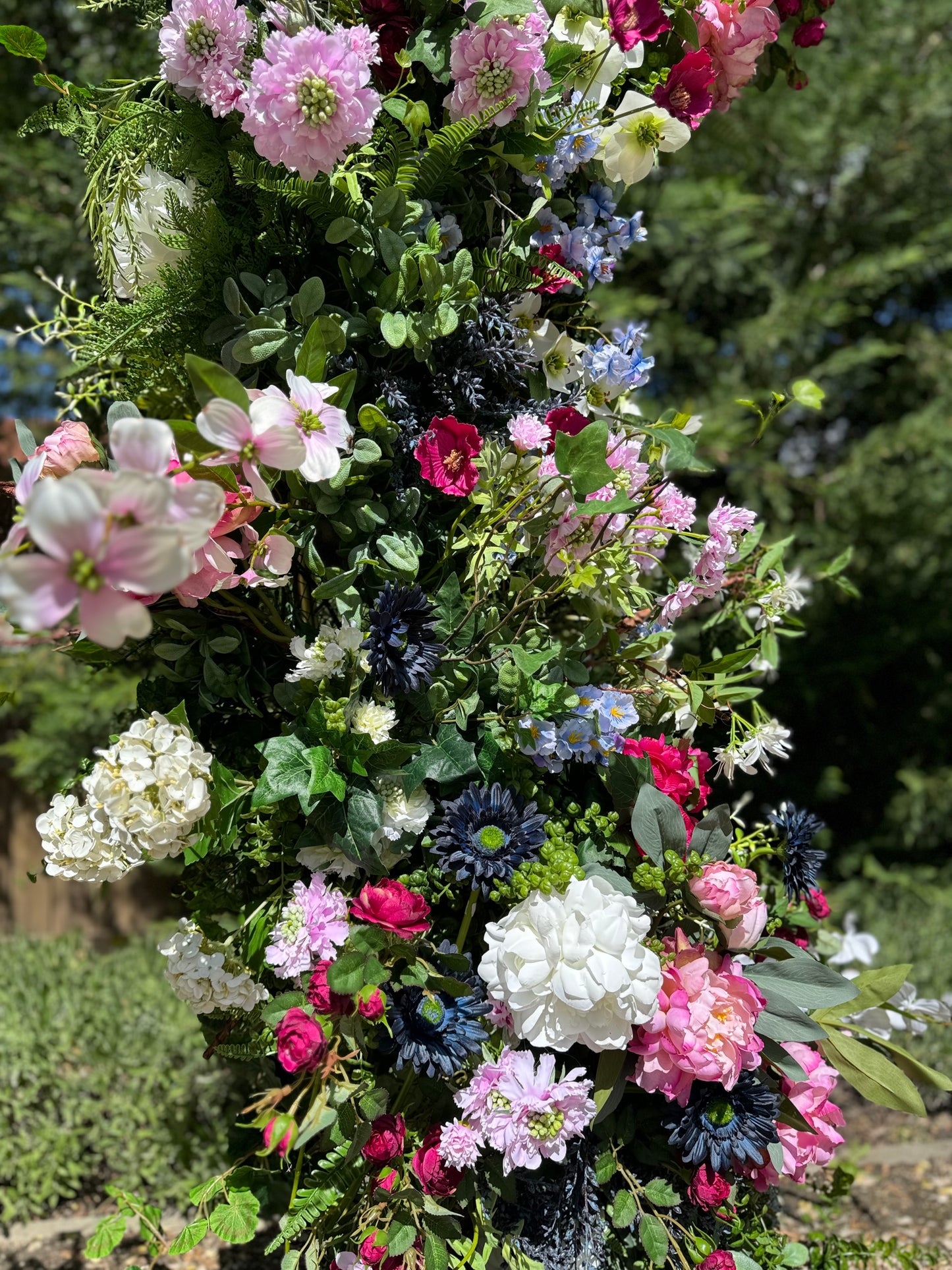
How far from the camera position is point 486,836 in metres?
0.99

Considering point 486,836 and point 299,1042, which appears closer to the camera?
point 299,1042

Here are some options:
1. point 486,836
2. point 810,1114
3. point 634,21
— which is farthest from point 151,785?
point 634,21

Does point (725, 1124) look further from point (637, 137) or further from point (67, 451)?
point (637, 137)

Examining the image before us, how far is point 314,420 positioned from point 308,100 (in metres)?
0.33

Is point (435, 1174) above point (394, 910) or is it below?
below

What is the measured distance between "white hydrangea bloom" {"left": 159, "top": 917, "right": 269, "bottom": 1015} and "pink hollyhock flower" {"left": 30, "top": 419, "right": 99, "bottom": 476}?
1.88 ft

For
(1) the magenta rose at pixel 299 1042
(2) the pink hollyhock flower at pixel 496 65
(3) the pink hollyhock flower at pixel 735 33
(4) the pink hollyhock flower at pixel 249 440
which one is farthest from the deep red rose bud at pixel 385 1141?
(3) the pink hollyhock flower at pixel 735 33

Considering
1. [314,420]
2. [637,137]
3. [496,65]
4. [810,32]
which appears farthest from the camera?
[810,32]

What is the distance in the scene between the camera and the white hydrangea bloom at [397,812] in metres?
1.02

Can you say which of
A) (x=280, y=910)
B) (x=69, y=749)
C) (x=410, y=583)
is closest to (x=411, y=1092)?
(x=280, y=910)

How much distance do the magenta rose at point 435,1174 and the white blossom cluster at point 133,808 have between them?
0.47m

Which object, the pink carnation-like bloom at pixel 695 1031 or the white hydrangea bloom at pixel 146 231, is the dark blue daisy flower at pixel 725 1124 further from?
the white hydrangea bloom at pixel 146 231

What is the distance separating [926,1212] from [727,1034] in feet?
4.46

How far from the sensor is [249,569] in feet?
3.17
